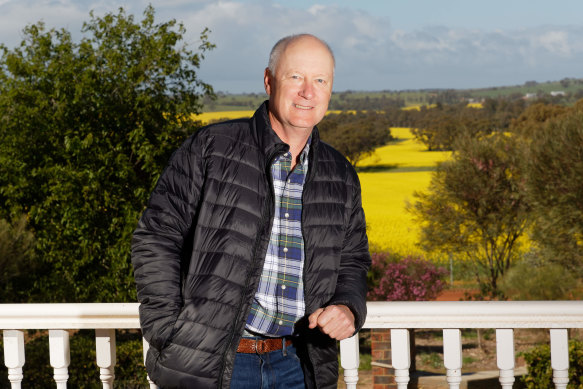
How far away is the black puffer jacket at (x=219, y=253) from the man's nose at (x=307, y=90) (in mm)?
143

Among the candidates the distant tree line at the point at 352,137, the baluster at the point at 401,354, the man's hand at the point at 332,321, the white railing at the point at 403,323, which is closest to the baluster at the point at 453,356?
the white railing at the point at 403,323

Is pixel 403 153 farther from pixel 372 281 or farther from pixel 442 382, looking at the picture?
pixel 442 382

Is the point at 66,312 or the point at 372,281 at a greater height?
the point at 66,312

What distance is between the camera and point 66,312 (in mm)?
2324

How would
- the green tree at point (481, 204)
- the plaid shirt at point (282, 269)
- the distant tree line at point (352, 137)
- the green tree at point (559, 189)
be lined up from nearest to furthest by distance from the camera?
the plaid shirt at point (282, 269) < the green tree at point (559, 189) < the green tree at point (481, 204) < the distant tree line at point (352, 137)

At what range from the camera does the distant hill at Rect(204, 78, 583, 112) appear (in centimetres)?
7819

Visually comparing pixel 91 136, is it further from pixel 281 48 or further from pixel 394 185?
pixel 394 185

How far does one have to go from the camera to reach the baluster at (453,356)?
7.63 ft

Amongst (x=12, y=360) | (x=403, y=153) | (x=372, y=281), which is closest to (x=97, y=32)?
(x=372, y=281)

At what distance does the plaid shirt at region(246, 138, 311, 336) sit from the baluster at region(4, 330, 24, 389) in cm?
95

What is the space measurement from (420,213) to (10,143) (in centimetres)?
1704

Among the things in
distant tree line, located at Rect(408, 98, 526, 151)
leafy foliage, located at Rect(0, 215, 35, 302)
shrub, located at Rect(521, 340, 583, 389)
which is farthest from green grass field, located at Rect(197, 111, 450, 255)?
shrub, located at Rect(521, 340, 583, 389)

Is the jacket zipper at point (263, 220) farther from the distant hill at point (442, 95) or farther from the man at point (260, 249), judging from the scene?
the distant hill at point (442, 95)

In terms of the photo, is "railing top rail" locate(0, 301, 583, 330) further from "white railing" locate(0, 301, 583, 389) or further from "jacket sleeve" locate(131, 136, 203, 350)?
"jacket sleeve" locate(131, 136, 203, 350)
